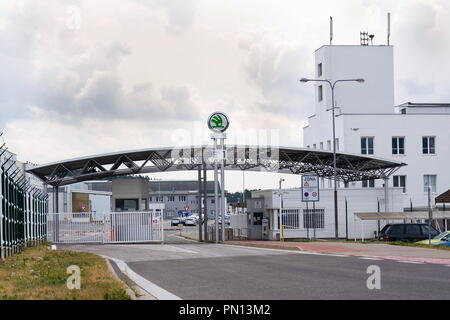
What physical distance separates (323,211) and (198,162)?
10840 millimetres

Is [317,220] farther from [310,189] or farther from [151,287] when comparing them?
[151,287]

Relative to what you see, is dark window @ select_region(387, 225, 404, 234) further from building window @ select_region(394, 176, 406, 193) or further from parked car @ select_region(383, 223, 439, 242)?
building window @ select_region(394, 176, 406, 193)

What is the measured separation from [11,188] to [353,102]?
181 ft

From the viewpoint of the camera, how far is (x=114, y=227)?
4416cm

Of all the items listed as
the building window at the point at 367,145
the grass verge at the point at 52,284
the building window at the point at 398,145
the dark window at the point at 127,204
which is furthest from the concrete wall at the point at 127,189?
the building window at the point at 398,145

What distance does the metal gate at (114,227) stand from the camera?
4397cm

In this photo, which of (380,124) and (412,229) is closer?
(412,229)

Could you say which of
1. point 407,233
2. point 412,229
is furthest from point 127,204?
point 412,229

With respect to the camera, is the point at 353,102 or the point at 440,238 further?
the point at 353,102

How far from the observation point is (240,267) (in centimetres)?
1919

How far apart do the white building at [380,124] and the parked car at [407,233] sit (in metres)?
32.2
